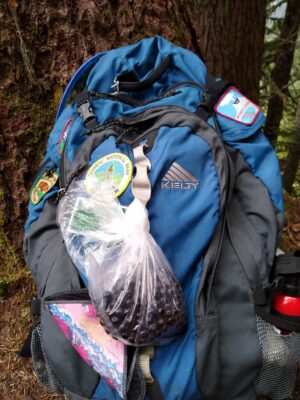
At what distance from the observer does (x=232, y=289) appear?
1076mm

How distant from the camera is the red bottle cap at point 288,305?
1104 millimetres

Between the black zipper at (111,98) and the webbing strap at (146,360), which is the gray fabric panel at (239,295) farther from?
the black zipper at (111,98)

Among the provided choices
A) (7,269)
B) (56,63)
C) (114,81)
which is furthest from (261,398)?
(56,63)

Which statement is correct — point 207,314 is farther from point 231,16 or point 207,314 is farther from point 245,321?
point 231,16

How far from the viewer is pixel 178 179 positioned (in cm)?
106

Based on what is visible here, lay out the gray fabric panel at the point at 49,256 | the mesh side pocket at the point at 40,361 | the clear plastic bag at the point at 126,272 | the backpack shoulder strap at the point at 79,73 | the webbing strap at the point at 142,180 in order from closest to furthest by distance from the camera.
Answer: the clear plastic bag at the point at 126,272 → the webbing strap at the point at 142,180 → the gray fabric panel at the point at 49,256 → the mesh side pocket at the point at 40,361 → the backpack shoulder strap at the point at 79,73

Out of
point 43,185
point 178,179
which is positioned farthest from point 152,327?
point 43,185

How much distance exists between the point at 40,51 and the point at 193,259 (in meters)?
1.05

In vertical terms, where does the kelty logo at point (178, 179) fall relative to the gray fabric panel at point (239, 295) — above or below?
above

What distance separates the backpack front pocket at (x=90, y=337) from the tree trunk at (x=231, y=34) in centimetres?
158

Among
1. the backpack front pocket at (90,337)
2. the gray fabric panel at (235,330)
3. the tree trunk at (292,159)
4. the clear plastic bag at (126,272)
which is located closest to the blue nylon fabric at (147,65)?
the clear plastic bag at (126,272)

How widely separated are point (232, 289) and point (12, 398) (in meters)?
1.07

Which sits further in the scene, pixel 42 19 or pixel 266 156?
pixel 42 19

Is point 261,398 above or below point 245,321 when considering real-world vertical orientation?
below
